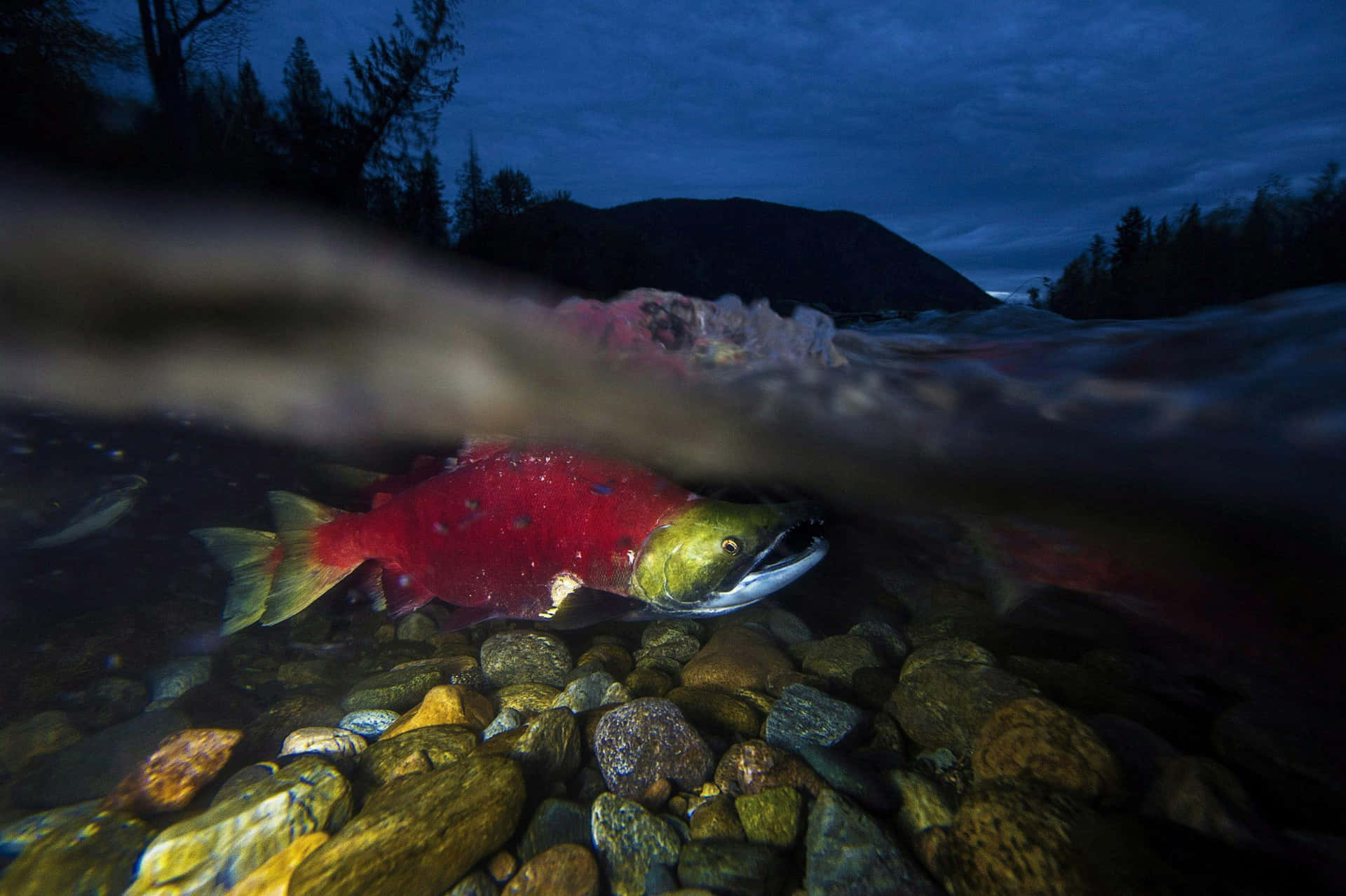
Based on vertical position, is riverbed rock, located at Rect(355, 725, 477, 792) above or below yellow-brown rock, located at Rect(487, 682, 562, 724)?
above

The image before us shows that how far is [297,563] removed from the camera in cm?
333

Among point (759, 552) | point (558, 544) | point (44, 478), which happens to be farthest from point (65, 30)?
point (759, 552)

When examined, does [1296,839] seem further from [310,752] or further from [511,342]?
[511,342]

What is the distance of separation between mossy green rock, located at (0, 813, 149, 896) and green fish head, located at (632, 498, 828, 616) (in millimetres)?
2292

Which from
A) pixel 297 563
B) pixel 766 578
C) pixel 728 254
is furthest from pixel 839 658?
pixel 728 254

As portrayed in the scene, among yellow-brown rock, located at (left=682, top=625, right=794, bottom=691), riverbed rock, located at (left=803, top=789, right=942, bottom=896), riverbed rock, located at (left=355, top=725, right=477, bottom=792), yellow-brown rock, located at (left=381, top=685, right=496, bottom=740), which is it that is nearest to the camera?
riverbed rock, located at (left=803, top=789, right=942, bottom=896)

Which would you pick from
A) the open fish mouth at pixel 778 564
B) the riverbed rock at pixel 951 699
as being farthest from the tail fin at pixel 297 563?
the riverbed rock at pixel 951 699

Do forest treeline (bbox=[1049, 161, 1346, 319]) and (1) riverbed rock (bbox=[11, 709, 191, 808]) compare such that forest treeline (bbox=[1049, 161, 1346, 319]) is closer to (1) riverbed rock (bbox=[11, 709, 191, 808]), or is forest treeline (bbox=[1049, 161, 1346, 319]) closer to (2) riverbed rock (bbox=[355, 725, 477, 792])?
(2) riverbed rock (bbox=[355, 725, 477, 792])

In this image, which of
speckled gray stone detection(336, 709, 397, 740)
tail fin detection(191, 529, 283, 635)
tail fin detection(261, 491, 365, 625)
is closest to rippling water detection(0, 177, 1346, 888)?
tail fin detection(191, 529, 283, 635)

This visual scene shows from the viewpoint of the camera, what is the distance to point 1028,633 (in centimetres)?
297

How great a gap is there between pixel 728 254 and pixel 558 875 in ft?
19.1

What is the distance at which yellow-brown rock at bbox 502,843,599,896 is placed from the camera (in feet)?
5.68

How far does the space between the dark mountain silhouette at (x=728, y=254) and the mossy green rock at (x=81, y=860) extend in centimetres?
370

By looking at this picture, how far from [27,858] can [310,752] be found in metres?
0.87
